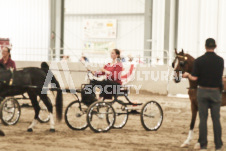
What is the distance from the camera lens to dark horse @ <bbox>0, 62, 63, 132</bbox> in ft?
29.7

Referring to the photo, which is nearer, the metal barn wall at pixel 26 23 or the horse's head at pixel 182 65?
the horse's head at pixel 182 65

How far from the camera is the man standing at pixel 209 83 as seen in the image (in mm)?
6688

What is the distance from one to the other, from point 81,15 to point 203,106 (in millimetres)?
24037

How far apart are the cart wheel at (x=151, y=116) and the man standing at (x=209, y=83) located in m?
2.47

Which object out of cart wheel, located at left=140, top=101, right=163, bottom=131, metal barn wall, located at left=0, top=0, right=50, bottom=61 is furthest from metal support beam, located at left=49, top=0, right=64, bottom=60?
cart wheel, located at left=140, top=101, right=163, bottom=131

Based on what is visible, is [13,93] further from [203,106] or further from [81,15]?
[81,15]

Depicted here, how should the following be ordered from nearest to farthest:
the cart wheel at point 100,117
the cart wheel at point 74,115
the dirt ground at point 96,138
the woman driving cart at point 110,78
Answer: the dirt ground at point 96,138 < the cart wheel at point 100,117 < the woman driving cart at point 110,78 < the cart wheel at point 74,115

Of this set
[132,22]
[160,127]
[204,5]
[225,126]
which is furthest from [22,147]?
[132,22]

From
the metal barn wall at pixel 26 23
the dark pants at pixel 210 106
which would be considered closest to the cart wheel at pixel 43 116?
the dark pants at pixel 210 106

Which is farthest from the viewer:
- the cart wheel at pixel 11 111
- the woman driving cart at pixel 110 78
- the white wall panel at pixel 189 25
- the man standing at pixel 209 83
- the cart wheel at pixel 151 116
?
the white wall panel at pixel 189 25

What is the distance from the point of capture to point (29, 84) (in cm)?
916

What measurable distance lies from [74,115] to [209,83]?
11.4 ft

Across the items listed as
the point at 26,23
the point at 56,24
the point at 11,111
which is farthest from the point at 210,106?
the point at 26,23

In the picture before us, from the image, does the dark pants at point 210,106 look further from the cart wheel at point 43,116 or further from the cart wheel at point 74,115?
the cart wheel at point 43,116
